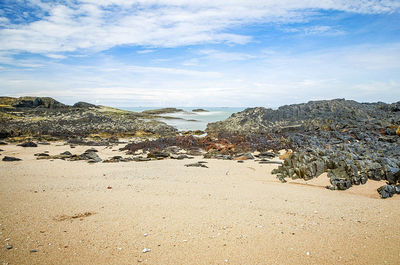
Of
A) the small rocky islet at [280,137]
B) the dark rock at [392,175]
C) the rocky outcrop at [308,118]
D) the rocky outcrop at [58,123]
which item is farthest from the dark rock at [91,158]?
the rocky outcrop at [308,118]

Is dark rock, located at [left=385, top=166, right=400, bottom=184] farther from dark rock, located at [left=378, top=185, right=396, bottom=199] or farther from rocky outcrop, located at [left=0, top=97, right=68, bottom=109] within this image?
rocky outcrop, located at [left=0, top=97, right=68, bottom=109]

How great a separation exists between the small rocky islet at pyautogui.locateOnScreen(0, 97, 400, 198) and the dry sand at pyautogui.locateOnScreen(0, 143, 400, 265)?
753 millimetres

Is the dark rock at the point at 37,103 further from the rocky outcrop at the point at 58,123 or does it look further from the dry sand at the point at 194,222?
the dry sand at the point at 194,222

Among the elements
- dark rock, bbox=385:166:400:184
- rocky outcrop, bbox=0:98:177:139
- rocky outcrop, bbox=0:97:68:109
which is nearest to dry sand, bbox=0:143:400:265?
dark rock, bbox=385:166:400:184

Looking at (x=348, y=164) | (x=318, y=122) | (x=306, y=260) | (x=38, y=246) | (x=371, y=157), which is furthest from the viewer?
(x=318, y=122)

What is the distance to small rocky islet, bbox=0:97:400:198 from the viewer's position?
7609 mm

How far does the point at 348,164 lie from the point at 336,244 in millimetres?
4205

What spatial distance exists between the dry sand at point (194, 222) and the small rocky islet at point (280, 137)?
753 millimetres

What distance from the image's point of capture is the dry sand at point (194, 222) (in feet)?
11.8

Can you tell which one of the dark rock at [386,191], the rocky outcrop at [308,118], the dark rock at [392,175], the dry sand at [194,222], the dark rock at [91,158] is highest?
the rocky outcrop at [308,118]

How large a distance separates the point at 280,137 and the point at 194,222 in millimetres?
14925

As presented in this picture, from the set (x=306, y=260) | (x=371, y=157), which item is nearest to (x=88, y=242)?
(x=306, y=260)

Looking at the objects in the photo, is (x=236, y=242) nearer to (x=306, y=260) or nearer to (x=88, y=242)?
(x=306, y=260)

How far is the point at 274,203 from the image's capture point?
18.5 feet
